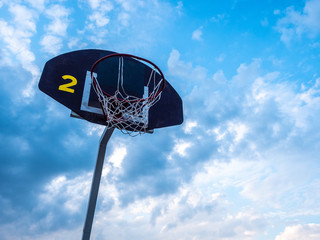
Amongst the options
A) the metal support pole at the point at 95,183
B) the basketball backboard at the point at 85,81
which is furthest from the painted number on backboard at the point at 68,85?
the metal support pole at the point at 95,183

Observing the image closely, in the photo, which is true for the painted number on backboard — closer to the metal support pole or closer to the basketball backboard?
the basketball backboard

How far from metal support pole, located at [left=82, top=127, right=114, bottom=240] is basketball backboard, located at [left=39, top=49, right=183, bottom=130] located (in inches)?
15.4

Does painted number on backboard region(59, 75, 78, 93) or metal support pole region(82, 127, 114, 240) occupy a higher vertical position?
painted number on backboard region(59, 75, 78, 93)

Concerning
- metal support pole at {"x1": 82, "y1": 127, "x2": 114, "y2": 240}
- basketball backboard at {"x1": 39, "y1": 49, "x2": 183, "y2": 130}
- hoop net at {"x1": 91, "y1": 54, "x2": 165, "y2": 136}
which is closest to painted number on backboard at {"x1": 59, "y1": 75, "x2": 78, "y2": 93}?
basketball backboard at {"x1": 39, "y1": 49, "x2": 183, "y2": 130}

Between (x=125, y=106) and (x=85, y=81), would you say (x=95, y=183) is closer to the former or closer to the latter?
(x=125, y=106)

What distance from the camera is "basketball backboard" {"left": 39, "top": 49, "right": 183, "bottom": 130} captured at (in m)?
4.36

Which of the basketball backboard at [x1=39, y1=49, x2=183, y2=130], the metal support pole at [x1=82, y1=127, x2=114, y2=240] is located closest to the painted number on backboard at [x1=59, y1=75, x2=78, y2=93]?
the basketball backboard at [x1=39, y1=49, x2=183, y2=130]

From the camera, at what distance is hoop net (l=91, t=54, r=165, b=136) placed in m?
4.42

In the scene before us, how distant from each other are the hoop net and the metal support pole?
272mm

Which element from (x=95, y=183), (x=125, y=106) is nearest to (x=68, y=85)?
(x=125, y=106)

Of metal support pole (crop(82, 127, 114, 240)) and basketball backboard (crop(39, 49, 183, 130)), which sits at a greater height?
basketball backboard (crop(39, 49, 183, 130))

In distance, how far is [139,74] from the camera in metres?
4.97

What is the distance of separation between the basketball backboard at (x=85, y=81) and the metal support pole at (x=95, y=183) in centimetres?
39

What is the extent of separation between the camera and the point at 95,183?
4.72 metres
